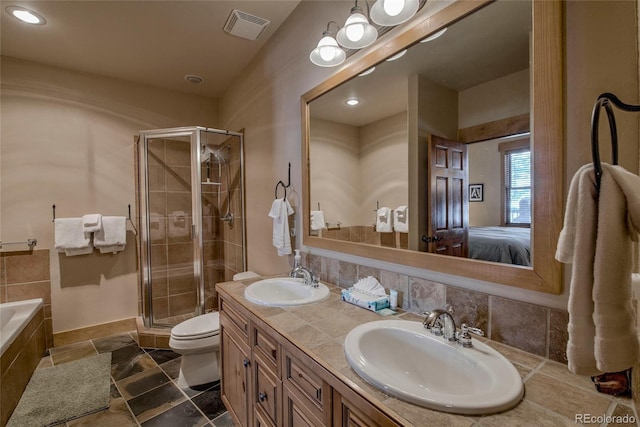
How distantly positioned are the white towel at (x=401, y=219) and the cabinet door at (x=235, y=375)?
955mm

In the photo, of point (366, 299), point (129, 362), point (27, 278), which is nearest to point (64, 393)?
point (129, 362)

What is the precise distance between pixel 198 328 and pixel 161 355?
786 mm

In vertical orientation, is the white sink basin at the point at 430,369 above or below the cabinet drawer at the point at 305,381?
above

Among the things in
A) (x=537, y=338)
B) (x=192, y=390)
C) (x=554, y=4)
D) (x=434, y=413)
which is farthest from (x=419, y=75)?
(x=192, y=390)

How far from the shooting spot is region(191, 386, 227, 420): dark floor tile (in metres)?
1.84

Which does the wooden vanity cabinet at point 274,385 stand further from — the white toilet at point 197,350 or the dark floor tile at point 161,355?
the dark floor tile at point 161,355

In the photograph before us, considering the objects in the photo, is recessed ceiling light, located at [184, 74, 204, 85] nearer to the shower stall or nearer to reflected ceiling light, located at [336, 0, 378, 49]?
the shower stall

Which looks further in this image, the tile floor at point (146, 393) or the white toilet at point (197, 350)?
the white toilet at point (197, 350)

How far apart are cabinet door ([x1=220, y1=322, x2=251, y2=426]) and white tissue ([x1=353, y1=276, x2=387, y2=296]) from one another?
65 centimetres

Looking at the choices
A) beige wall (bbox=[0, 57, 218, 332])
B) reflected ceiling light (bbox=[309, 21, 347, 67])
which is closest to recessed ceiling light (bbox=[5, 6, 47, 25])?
beige wall (bbox=[0, 57, 218, 332])

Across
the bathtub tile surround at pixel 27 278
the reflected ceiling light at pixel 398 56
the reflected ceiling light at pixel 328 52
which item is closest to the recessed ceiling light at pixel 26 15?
the bathtub tile surround at pixel 27 278

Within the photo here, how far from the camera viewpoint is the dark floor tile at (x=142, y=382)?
6.73ft

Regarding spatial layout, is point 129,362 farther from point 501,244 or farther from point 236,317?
point 501,244

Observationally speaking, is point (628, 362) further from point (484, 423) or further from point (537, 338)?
point (537, 338)
